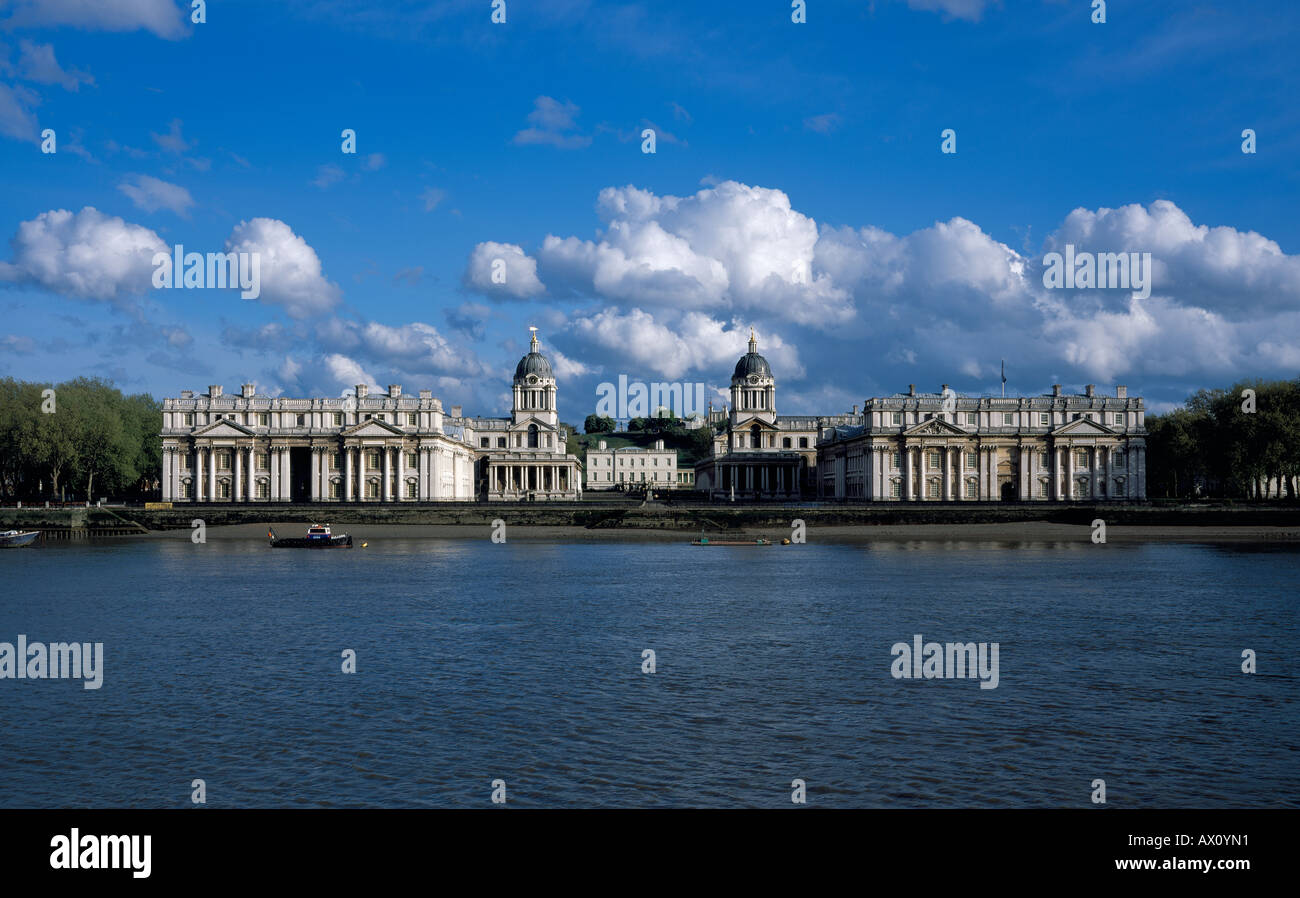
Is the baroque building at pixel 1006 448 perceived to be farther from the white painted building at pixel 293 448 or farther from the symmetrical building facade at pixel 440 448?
the white painted building at pixel 293 448

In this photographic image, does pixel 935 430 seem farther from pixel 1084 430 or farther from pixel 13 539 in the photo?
pixel 13 539

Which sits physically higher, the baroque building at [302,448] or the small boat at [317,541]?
the baroque building at [302,448]

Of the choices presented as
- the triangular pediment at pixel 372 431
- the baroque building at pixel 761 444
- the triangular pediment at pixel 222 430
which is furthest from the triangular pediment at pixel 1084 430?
the triangular pediment at pixel 222 430

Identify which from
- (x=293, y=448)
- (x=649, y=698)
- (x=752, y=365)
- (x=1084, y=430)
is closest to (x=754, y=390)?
(x=752, y=365)

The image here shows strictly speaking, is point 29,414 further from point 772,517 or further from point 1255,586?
point 1255,586

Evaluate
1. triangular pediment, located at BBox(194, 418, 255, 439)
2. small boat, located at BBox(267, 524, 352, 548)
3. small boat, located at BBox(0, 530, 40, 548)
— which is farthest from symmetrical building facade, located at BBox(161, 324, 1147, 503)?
small boat, located at BBox(267, 524, 352, 548)

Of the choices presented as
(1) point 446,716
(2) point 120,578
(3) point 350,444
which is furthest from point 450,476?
(1) point 446,716
